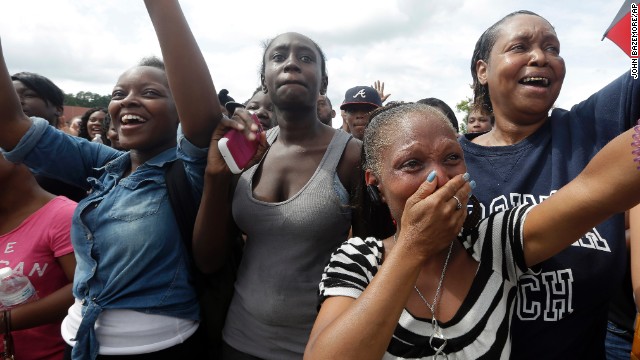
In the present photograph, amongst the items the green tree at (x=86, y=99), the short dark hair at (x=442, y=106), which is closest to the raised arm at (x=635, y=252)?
the short dark hair at (x=442, y=106)

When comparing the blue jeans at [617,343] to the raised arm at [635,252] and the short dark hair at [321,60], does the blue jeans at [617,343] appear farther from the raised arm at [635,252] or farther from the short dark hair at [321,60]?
the short dark hair at [321,60]

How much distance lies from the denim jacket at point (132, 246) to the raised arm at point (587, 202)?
1308mm

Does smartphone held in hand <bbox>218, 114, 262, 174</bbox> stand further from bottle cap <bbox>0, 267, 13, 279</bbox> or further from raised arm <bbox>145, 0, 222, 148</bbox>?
bottle cap <bbox>0, 267, 13, 279</bbox>

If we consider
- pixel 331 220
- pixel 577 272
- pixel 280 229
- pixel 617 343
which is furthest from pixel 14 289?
pixel 617 343

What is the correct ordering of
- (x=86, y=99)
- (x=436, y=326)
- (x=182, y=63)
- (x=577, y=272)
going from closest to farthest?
(x=436, y=326) → (x=577, y=272) → (x=182, y=63) → (x=86, y=99)

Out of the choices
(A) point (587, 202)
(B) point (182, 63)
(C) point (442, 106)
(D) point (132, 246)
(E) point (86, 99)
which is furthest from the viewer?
(E) point (86, 99)

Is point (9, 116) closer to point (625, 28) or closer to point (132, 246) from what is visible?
point (132, 246)

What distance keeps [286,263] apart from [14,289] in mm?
1525

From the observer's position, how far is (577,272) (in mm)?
1450

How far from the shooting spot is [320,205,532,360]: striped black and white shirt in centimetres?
125

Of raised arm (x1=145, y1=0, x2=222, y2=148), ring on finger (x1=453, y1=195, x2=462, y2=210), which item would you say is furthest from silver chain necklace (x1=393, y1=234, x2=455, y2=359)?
raised arm (x1=145, y1=0, x2=222, y2=148)

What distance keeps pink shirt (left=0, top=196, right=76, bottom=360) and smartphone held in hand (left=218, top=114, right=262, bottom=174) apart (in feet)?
4.29

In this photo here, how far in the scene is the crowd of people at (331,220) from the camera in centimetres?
124

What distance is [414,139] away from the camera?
1.39m
